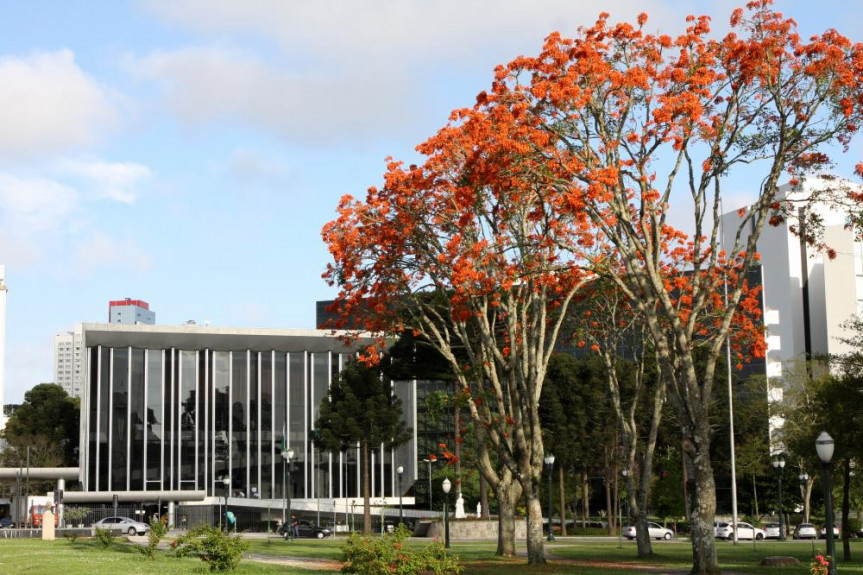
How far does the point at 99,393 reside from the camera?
83.5m

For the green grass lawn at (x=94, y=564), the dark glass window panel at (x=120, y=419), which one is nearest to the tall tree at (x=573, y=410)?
the green grass lawn at (x=94, y=564)

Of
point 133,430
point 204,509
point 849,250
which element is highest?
point 849,250

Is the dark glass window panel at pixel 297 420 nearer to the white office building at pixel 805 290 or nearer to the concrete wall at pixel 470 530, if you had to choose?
the concrete wall at pixel 470 530

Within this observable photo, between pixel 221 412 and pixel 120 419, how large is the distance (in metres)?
8.25

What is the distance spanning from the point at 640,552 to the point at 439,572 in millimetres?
15870

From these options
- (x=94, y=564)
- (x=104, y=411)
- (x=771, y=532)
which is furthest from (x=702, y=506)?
(x=104, y=411)

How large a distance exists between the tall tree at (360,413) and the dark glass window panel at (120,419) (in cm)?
3092

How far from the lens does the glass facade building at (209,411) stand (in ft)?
274

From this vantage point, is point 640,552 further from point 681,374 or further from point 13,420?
point 13,420

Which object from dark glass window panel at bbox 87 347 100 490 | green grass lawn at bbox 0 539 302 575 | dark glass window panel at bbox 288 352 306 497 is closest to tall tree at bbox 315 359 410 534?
green grass lawn at bbox 0 539 302 575

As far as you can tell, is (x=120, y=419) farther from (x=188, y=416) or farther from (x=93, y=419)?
(x=188, y=416)

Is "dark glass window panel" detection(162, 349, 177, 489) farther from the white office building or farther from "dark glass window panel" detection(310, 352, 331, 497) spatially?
the white office building

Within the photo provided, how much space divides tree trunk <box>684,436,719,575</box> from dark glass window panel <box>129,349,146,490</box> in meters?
68.8

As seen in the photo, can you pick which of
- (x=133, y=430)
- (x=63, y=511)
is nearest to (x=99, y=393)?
(x=133, y=430)
